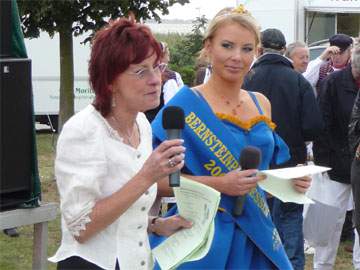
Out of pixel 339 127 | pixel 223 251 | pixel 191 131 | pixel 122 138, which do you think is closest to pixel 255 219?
pixel 223 251

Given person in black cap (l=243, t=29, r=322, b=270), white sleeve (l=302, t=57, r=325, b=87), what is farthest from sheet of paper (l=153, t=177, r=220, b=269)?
white sleeve (l=302, t=57, r=325, b=87)

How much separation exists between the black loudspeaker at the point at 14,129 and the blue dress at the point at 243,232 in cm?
85

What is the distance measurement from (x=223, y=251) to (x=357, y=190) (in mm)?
2183

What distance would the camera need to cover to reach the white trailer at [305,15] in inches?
700

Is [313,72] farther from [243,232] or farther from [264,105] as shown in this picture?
[243,232]

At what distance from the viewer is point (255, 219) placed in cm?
301

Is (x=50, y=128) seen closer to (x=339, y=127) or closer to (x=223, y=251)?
(x=339, y=127)

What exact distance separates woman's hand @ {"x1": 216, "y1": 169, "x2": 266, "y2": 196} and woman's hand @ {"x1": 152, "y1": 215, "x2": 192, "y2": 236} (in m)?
0.23

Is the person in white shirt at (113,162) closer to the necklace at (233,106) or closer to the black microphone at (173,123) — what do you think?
the black microphone at (173,123)

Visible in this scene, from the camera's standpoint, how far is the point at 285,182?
286cm

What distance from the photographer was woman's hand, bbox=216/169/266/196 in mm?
2785

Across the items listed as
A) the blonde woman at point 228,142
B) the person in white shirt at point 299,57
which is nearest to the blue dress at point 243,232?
the blonde woman at point 228,142

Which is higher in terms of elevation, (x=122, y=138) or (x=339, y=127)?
(x=122, y=138)

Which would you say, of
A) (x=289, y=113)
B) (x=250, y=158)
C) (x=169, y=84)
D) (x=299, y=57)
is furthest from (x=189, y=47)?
(x=250, y=158)
